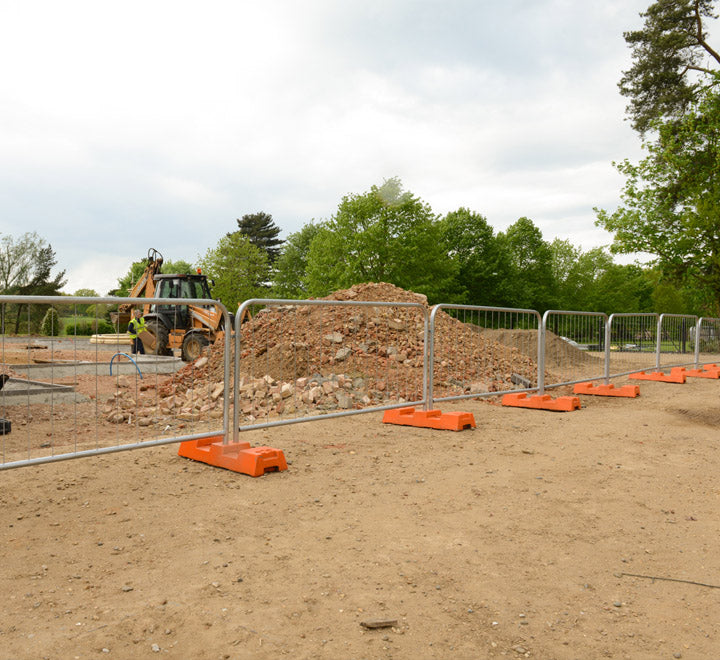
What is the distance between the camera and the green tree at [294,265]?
66625mm

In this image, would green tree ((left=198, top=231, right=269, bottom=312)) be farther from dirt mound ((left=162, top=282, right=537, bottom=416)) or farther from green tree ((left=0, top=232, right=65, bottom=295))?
dirt mound ((left=162, top=282, right=537, bottom=416))

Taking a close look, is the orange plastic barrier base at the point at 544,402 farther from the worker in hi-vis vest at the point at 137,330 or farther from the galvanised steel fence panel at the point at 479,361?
the worker in hi-vis vest at the point at 137,330

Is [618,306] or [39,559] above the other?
[618,306]

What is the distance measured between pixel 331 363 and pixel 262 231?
7659 centimetres

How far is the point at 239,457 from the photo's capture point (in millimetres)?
5305

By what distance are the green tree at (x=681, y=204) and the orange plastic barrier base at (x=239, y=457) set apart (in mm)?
24369

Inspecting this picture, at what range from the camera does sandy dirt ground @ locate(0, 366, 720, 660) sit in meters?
2.59

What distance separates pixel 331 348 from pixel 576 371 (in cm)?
587

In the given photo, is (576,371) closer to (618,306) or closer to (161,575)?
(161,575)

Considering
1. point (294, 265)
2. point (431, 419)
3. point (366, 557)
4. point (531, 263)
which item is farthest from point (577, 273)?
point (366, 557)

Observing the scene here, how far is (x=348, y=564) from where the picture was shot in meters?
3.33

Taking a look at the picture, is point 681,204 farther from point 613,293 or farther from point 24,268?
point 24,268

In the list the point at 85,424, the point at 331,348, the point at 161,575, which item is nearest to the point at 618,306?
the point at 331,348

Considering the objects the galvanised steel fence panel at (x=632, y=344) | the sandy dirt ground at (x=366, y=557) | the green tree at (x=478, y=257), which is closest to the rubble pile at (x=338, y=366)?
the galvanised steel fence panel at (x=632, y=344)
